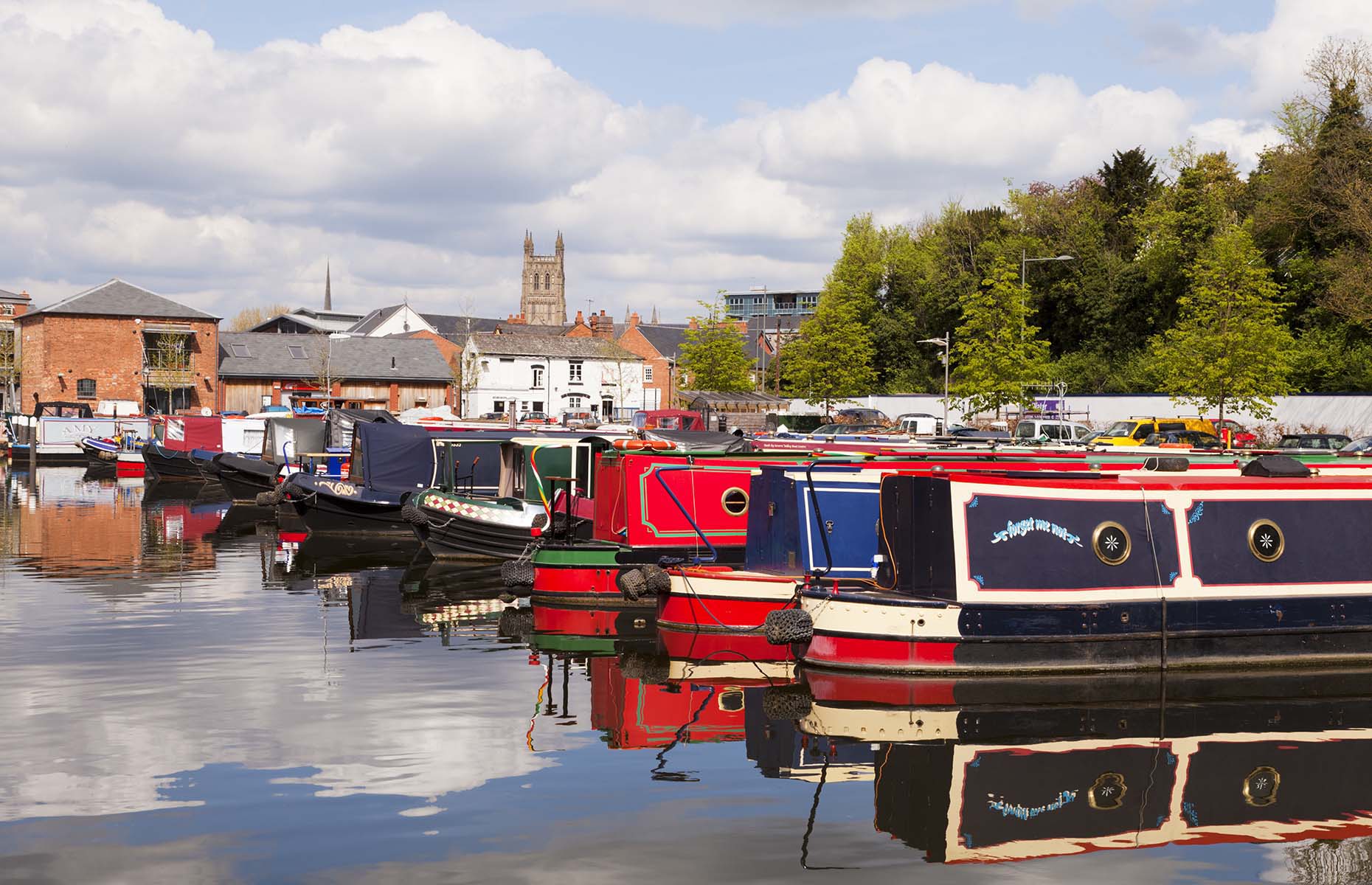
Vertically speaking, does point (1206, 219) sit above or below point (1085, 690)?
above

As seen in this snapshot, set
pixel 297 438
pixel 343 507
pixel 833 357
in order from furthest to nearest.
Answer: pixel 833 357 < pixel 297 438 < pixel 343 507

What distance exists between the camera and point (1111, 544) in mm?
15680

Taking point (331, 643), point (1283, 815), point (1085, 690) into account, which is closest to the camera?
point (1283, 815)

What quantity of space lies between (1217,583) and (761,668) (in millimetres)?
5625

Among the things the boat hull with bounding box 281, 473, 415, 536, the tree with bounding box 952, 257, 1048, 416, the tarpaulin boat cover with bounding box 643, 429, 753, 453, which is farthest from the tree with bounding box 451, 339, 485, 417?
the tarpaulin boat cover with bounding box 643, 429, 753, 453

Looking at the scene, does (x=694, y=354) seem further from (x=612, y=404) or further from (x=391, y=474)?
(x=391, y=474)

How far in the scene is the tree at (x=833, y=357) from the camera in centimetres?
6912

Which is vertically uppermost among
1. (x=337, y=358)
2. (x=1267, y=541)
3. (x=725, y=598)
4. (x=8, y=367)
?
(x=337, y=358)

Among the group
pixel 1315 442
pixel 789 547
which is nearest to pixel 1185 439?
pixel 1315 442

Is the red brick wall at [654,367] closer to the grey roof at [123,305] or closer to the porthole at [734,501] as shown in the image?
the grey roof at [123,305]

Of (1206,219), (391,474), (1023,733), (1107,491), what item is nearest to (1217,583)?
(1107,491)

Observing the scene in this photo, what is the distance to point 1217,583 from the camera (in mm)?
15906

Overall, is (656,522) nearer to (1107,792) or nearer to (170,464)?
(1107,792)

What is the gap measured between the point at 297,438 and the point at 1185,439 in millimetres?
29292
